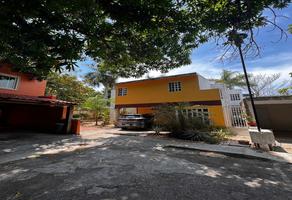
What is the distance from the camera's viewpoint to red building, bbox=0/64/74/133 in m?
13.2

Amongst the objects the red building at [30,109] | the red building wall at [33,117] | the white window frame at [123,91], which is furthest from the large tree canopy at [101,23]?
the white window frame at [123,91]

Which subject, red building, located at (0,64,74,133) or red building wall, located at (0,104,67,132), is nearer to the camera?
red building, located at (0,64,74,133)

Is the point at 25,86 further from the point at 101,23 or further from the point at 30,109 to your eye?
the point at 101,23

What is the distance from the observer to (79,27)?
6281mm

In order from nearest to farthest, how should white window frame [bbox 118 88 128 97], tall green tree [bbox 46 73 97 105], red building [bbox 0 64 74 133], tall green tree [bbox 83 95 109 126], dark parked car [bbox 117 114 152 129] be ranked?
red building [bbox 0 64 74 133]
dark parked car [bbox 117 114 152 129]
tall green tree [bbox 83 95 109 126]
white window frame [bbox 118 88 128 97]
tall green tree [bbox 46 73 97 105]

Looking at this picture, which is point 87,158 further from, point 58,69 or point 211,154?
point 211,154

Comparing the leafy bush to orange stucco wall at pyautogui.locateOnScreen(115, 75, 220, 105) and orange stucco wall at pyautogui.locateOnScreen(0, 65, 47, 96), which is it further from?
orange stucco wall at pyautogui.locateOnScreen(0, 65, 47, 96)

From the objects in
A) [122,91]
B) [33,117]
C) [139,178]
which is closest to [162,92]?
[122,91]

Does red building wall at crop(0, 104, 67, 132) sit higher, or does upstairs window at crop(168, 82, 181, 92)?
upstairs window at crop(168, 82, 181, 92)

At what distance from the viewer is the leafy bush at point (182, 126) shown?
10951mm

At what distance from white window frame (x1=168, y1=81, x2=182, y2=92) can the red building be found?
34.6ft

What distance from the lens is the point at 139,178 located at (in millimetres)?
4406

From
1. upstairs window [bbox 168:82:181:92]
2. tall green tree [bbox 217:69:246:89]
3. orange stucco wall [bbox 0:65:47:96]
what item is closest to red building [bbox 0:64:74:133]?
orange stucco wall [bbox 0:65:47:96]

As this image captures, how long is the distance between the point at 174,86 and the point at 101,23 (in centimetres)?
1302
